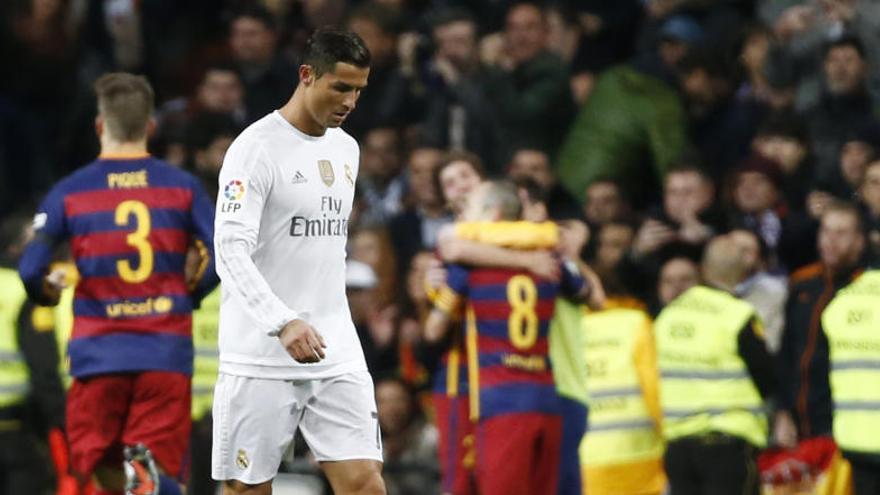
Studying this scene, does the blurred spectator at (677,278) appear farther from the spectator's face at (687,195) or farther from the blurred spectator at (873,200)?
the blurred spectator at (873,200)

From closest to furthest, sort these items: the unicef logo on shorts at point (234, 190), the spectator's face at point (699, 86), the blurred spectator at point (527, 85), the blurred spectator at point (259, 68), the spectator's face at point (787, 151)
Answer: the unicef logo on shorts at point (234, 190), the spectator's face at point (787, 151), the spectator's face at point (699, 86), the blurred spectator at point (527, 85), the blurred spectator at point (259, 68)

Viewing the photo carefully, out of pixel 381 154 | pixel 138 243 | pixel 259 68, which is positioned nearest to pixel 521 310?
pixel 138 243

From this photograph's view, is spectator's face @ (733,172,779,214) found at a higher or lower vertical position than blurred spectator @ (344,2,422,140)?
lower

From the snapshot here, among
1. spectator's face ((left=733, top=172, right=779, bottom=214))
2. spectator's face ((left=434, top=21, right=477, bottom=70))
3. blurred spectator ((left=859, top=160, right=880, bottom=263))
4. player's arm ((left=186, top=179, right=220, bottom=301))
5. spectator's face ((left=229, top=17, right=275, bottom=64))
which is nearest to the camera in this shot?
player's arm ((left=186, top=179, right=220, bottom=301))

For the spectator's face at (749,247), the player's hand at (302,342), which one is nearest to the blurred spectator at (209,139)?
the spectator's face at (749,247)

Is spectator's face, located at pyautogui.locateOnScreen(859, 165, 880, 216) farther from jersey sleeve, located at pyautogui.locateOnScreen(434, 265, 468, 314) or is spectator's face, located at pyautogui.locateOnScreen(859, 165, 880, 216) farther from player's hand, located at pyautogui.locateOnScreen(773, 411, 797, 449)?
jersey sleeve, located at pyautogui.locateOnScreen(434, 265, 468, 314)

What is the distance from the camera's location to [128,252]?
991 cm

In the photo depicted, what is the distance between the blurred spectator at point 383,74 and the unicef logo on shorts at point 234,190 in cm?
865

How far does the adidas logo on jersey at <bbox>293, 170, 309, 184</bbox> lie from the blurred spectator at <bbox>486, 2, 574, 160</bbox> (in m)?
7.91

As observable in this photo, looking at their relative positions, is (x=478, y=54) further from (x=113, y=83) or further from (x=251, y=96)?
(x=113, y=83)

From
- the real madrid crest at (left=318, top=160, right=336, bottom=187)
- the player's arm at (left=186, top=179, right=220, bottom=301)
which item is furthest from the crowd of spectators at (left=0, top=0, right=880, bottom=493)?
the real madrid crest at (left=318, top=160, right=336, bottom=187)

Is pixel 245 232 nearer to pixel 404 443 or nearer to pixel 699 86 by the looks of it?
pixel 404 443

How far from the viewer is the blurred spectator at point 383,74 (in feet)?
54.8

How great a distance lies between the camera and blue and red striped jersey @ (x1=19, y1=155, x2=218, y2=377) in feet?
32.5
